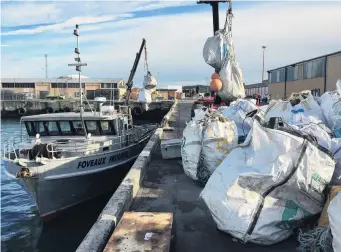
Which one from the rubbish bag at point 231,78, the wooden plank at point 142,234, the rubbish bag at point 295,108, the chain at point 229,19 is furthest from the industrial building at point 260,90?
the wooden plank at point 142,234

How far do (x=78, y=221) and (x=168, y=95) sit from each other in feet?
180

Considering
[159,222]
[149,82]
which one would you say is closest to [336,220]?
[159,222]

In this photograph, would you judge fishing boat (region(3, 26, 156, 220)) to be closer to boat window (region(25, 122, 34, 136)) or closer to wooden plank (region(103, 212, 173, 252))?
boat window (region(25, 122, 34, 136))

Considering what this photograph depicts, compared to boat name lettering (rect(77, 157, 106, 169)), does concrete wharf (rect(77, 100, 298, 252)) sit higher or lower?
higher

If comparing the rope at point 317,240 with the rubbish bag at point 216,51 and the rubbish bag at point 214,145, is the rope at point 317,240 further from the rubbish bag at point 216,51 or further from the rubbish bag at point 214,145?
the rubbish bag at point 216,51

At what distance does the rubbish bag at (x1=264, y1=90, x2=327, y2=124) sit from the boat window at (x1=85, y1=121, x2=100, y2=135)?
550 centimetres

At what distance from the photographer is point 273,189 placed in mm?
3664

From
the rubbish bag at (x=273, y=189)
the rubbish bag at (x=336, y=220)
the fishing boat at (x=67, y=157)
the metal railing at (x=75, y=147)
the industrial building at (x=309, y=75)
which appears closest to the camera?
the rubbish bag at (x=336, y=220)

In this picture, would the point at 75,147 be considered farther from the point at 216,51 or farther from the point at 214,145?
the point at 214,145

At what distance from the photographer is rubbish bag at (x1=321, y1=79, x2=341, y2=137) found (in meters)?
5.83

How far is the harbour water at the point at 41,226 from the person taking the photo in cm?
823

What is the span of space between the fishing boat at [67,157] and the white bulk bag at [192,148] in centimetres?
393

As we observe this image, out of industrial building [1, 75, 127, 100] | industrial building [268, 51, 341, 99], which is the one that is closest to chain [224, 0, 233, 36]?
industrial building [268, 51, 341, 99]

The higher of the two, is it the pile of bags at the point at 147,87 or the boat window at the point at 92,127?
the pile of bags at the point at 147,87
